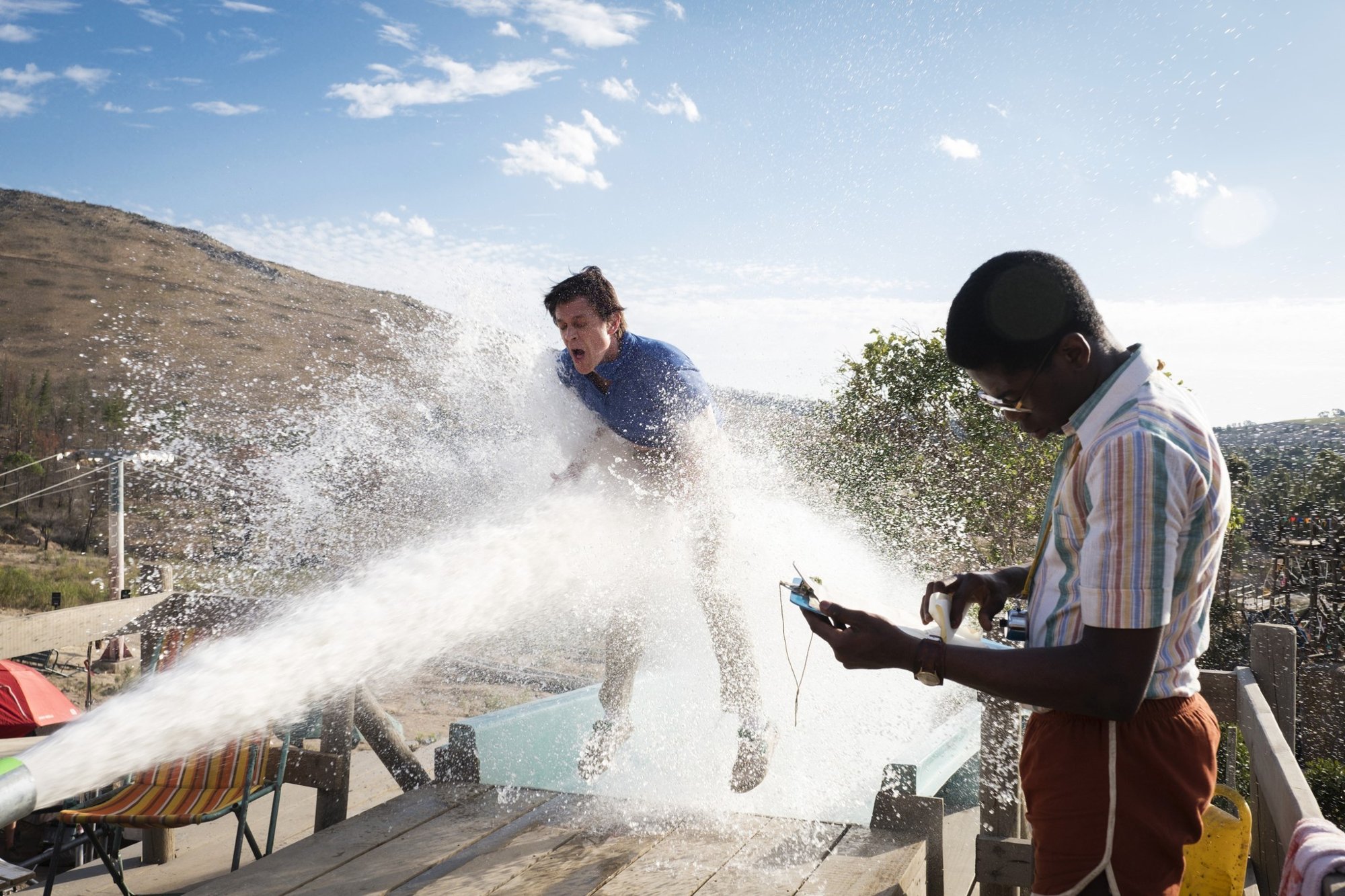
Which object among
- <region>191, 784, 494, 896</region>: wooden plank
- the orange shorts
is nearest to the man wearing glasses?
the orange shorts

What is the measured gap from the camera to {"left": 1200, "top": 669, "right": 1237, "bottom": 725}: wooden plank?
3461 mm

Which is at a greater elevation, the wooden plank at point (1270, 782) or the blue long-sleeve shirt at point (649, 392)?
the blue long-sleeve shirt at point (649, 392)

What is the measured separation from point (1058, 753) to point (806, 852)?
1407mm

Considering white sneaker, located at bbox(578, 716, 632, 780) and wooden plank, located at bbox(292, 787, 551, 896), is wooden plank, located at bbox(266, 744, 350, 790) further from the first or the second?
white sneaker, located at bbox(578, 716, 632, 780)

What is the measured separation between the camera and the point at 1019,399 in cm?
162

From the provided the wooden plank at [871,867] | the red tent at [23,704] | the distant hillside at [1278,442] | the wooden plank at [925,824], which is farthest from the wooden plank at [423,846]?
the distant hillside at [1278,442]

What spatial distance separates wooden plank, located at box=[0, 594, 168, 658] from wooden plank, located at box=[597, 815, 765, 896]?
3.70 m

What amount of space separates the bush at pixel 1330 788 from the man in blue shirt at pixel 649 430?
525cm

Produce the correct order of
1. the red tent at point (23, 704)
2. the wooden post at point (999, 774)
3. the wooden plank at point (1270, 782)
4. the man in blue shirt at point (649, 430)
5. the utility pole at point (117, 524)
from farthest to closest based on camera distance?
the utility pole at point (117, 524), the red tent at point (23, 704), the man in blue shirt at point (649, 430), the wooden post at point (999, 774), the wooden plank at point (1270, 782)

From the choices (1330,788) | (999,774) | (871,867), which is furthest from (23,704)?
(1330,788)

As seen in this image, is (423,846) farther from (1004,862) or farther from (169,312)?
(169,312)

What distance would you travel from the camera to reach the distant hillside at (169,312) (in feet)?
177

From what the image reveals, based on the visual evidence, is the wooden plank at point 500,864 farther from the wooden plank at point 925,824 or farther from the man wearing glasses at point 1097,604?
the man wearing glasses at point 1097,604

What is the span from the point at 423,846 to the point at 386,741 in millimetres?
1325
